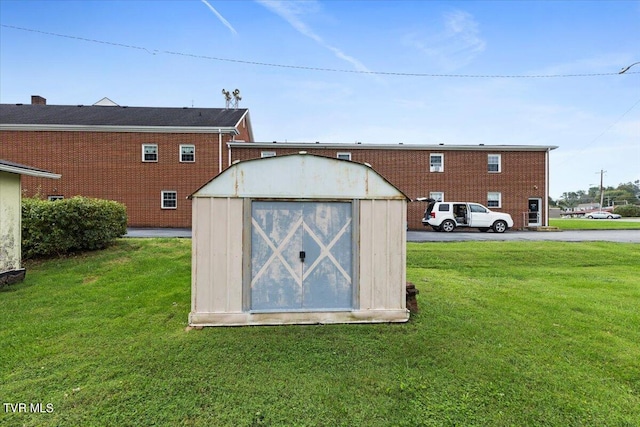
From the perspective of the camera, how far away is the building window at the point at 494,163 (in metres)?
19.2

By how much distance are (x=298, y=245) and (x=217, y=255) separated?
113cm

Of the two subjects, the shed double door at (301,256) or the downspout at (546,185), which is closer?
the shed double door at (301,256)

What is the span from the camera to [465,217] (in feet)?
52.9

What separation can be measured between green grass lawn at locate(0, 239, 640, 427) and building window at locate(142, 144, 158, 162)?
13.8 metres

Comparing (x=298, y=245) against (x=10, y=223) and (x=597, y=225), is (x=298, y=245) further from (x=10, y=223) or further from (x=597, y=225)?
(x=597, y=225)

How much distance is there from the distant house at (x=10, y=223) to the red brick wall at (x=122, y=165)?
37.2ft

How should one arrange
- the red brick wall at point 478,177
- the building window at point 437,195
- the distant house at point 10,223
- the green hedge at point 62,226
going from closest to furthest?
the distant house at point 10,223
the green hedge at point 62,226
the red brick wall at point 478,177
the building window at point 437,195

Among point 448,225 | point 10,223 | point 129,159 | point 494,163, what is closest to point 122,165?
point 129,159

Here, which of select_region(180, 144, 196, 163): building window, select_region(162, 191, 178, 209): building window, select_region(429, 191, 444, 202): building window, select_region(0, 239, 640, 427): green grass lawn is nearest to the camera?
select_region(0, 239, 640, 427): green grass lawn

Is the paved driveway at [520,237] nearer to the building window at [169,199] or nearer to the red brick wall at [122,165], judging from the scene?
the red brick wall at [122,165]

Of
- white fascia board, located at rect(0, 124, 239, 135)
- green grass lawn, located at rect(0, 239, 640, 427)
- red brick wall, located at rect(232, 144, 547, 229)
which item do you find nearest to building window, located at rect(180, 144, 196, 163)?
white fascia board, located at rect(0, 124, 239, 135)

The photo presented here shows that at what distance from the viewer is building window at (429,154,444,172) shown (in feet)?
62.6

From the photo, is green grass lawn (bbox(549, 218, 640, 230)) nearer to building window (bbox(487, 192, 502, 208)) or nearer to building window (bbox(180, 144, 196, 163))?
building window (bbox(487, 192, 502, 208))

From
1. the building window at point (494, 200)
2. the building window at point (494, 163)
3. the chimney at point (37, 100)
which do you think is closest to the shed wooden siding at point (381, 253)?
the building window at point (494, 200)
